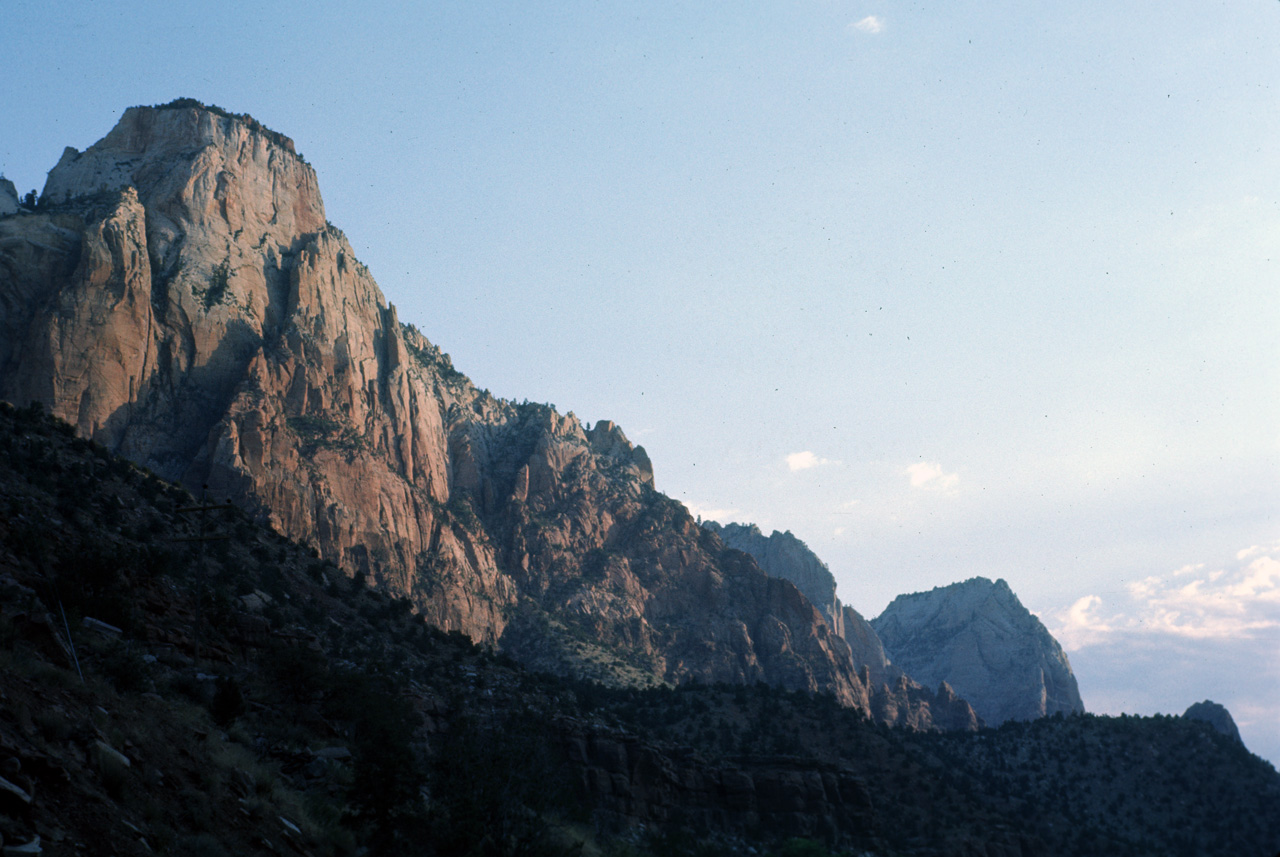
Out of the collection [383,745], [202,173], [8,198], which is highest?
[202,173]

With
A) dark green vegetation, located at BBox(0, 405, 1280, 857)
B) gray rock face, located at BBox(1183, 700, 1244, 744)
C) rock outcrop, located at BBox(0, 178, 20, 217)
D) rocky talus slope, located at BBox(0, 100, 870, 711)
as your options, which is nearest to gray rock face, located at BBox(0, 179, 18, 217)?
rock outcrop, located at BBox(0, 178, 20, 217)

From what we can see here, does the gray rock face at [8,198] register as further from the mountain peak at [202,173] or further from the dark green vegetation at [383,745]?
the dark green vegetation at [383,745]

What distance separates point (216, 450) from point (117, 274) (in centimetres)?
2552

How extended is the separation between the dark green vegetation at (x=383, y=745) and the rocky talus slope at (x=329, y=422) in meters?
37.5

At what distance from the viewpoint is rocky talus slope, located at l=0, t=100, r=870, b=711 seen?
10700cm

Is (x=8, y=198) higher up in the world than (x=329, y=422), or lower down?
higher up

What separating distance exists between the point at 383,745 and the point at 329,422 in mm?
100530

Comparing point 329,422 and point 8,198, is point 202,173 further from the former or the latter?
point 329,422

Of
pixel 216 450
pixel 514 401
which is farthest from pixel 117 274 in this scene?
pixel 514 401

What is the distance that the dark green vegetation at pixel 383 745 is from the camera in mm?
17969

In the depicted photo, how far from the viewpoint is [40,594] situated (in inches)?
1136

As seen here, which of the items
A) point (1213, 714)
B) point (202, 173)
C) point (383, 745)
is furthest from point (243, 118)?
point (1213, 714)

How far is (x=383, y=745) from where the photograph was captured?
93.1 feet

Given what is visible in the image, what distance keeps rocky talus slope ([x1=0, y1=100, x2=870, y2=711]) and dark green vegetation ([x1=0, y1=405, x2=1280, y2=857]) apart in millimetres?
37474
